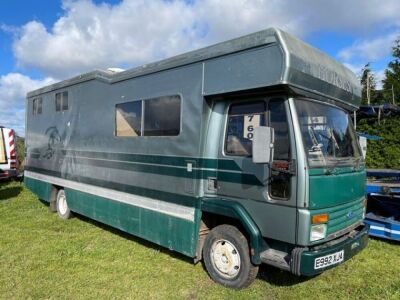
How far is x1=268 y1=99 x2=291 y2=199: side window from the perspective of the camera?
4.48 meters

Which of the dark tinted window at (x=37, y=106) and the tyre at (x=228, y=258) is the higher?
the dark tinted window at (x=37, y=106)

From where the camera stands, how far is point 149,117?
6109 millimetres

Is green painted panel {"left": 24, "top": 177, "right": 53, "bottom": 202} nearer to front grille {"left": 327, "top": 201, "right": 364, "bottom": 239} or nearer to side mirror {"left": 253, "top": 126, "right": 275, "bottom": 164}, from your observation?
side mirror {"left": 253, "top": 126, "right": 275, "bottom": 164}

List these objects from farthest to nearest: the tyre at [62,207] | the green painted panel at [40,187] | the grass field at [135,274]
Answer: the green painted panel at [40,187] < the tyre at [62,207] < the grass field at [135,274]

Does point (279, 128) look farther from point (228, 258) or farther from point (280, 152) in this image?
point (228, 258)

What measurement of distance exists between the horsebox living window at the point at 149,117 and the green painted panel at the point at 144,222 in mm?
1198

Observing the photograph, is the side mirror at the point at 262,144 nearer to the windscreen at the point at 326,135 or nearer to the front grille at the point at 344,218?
the windscreen at the point at 326,135

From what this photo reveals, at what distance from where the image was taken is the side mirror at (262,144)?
4312 mm

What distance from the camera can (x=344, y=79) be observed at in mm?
5402

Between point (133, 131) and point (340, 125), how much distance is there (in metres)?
3.14

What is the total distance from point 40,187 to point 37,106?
1.97 metres

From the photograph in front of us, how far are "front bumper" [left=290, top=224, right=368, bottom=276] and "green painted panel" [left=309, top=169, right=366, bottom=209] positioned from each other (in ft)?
1.52

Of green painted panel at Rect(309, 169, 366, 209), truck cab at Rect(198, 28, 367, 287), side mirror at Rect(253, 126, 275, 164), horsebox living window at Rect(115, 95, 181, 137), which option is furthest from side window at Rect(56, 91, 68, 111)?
green painted panel at Rect(309, 169, 366, 209)

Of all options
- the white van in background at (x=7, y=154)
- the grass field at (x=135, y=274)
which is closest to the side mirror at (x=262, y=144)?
the grass field at (x=135, y=274)
